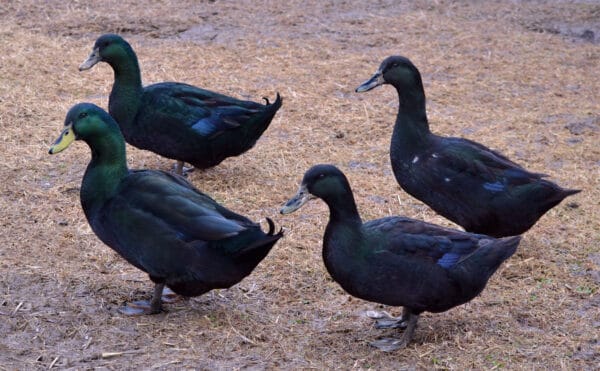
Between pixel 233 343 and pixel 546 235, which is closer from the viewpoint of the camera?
pixel 233 343

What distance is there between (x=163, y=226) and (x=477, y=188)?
214 centimetres

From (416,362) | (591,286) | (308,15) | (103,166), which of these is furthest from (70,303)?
(308,15)

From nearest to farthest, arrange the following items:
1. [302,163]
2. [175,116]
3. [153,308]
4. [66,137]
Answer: [153,308] → [66,137] → [175,116] → [302,163]

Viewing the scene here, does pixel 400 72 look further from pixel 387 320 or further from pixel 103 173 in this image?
pixel 103 173

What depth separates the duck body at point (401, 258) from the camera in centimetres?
491

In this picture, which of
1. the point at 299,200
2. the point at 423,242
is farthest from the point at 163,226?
the point at 423,242

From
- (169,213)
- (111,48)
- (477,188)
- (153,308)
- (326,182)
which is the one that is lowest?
(153,308)

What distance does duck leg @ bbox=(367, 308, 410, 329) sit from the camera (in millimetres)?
5277

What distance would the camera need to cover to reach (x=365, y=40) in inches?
425

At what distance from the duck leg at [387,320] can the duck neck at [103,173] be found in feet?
5.51

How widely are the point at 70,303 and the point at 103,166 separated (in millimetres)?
807

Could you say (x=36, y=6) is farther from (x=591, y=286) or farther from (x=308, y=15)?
(x=591, y=286)

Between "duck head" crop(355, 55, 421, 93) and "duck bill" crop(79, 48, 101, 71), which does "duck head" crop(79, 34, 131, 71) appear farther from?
"duck head" crop(355, 55, 421, 93)

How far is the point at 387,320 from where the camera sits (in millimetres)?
5344
